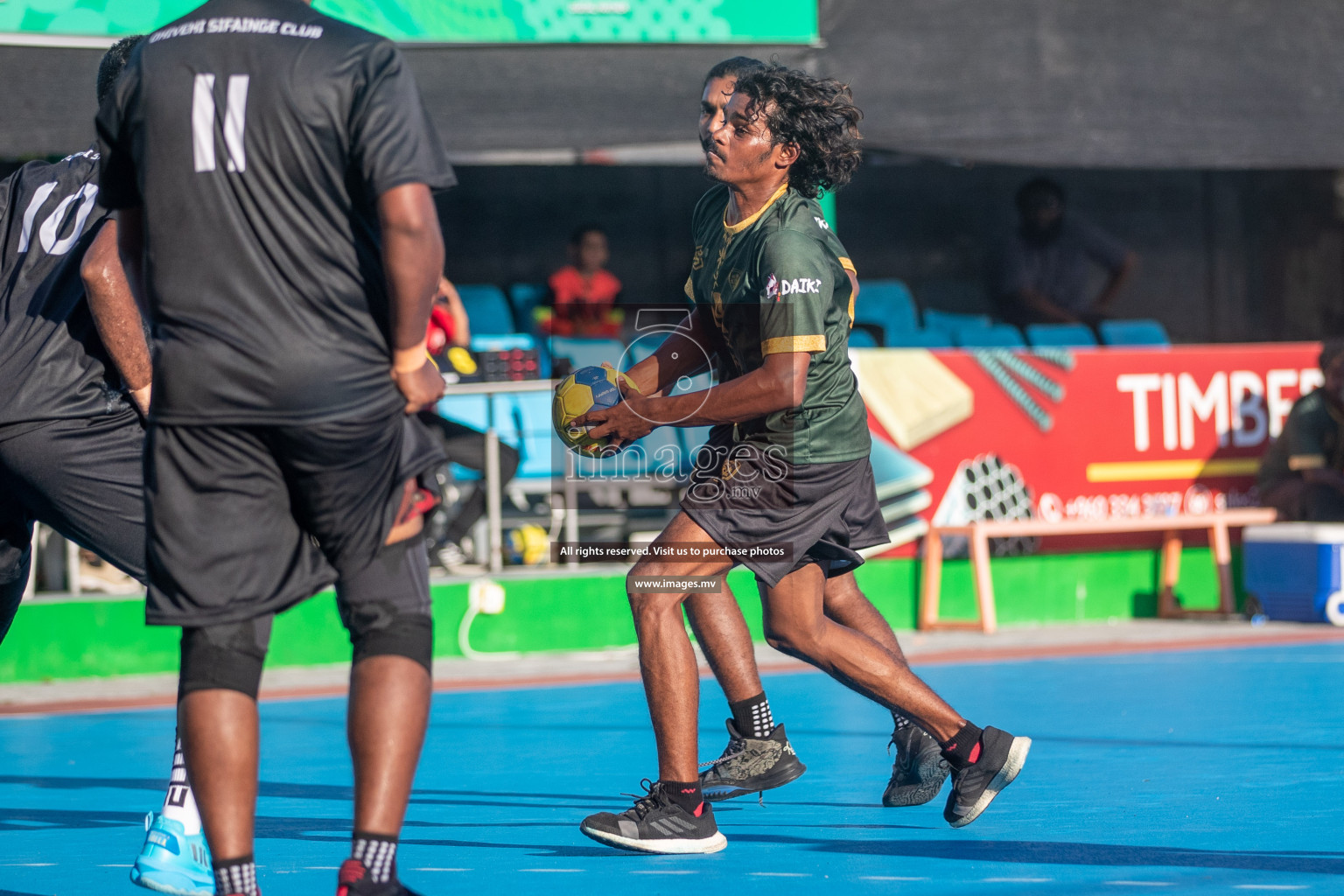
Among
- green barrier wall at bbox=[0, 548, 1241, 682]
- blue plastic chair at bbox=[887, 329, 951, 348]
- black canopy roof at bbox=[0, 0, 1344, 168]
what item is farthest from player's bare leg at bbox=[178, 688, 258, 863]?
blue plastic chair at bbox=[887, 329, 951, 348]

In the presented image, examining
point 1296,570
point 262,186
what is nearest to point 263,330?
point 262,186

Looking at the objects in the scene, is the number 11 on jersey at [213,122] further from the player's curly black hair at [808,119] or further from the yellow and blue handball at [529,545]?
the yellow and blue handball at [529,545]

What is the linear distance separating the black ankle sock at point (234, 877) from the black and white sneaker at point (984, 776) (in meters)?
2.02

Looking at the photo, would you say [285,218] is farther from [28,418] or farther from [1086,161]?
[1086,161]

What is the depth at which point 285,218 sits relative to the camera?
3186 mm

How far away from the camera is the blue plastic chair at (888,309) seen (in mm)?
11984

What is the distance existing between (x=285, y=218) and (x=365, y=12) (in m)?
6.82

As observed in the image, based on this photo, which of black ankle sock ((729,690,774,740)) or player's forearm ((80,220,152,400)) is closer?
player's forearm ((80,220,152,400))

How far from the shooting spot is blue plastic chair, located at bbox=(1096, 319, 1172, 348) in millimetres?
12195

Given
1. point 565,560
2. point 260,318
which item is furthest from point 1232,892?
point 565,560

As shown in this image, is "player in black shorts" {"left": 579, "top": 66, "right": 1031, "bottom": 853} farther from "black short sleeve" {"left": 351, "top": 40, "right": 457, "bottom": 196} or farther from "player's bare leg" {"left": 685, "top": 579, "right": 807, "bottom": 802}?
"black short sleeve" {"left": 351, "top": 40, "right": 457, "bottom": 196}

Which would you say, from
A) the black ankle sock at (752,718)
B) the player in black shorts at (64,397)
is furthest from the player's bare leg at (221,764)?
the black ankle sock at (752,718)

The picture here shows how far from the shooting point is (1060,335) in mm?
12086

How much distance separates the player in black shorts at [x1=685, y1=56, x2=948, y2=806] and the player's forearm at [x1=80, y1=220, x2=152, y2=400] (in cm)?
158
